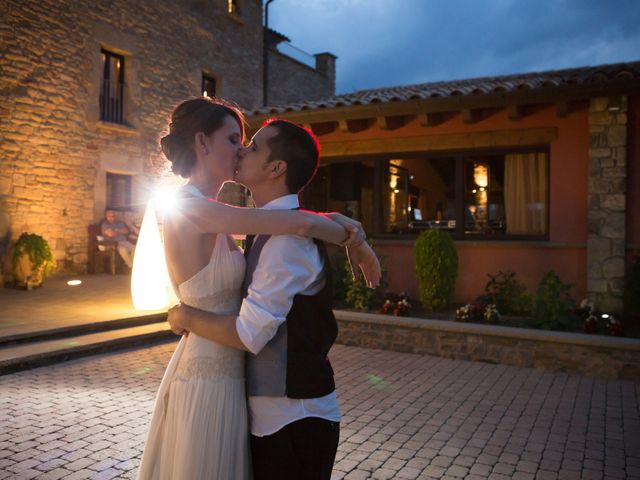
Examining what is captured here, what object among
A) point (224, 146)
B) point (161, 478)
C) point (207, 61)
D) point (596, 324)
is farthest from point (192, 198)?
point (207, 61)

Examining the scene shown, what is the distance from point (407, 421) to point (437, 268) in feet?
13.3

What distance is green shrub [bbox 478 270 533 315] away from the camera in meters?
8.57

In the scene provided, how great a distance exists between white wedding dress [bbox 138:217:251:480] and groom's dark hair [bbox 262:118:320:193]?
299 millimetres

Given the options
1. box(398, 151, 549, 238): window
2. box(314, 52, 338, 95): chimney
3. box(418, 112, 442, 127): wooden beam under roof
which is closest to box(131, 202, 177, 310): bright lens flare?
box(398, 151, 549, 238): window

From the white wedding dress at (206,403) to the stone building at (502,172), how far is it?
757cm

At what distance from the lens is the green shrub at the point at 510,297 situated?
28.1 feet

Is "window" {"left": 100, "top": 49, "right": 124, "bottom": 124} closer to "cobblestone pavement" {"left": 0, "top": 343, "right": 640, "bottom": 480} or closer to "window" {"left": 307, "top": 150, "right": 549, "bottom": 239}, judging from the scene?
"window" {"left": 307, "top": 150, "right": 549, "bottom": 239}

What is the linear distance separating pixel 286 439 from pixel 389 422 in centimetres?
329

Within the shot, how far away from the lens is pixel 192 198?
1685 mm

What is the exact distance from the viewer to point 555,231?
8867 mm

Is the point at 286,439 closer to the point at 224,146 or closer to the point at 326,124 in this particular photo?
the point at 224,146

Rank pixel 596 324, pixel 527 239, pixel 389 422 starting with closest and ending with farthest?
pixel 389 422
pixel 596 324
pixel 527 239

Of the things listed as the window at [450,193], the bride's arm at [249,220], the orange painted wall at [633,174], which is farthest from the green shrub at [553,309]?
the bride's arm at [249,220]

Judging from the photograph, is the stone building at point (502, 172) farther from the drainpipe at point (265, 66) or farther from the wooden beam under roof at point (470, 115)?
the drainpipe at point (265, 66)
